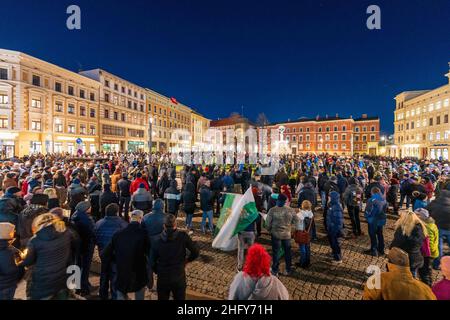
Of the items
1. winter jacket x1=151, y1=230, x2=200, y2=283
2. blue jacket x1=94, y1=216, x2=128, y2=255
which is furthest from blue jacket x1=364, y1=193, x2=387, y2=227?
blue jacket x1=94, y1=216, x2=128, y2=255

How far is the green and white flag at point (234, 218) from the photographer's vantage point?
581 cm

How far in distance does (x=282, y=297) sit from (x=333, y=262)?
13.9 ft

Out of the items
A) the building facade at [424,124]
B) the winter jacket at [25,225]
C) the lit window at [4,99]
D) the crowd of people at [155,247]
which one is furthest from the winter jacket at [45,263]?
the building facade at [424,124]

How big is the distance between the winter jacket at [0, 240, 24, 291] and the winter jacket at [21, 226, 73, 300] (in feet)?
0.63

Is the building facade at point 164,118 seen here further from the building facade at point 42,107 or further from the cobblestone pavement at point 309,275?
the cobblestone pavement at point 309,275

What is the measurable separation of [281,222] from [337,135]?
75.1 m

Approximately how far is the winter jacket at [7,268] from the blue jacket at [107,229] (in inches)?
47.5

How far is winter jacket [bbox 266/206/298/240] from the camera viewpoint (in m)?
5.47

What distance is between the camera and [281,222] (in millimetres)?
5473

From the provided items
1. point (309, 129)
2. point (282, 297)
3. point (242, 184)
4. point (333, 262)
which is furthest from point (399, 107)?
point (282, 297)

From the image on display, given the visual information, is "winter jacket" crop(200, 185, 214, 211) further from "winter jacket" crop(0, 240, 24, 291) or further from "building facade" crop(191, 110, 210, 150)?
"building facade" crop(191, 110, 210, 150)

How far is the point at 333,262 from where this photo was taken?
20.4 ft

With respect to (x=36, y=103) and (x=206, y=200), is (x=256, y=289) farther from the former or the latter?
(x=36, y=103)
